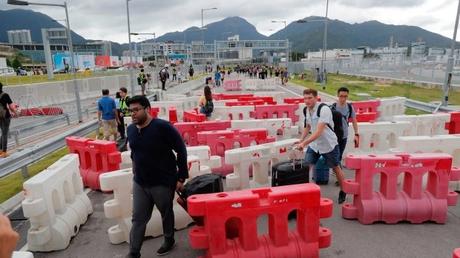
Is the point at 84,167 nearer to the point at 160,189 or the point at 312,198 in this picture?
the point at 160,189

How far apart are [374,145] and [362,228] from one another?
13.3ft

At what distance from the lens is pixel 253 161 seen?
619cm

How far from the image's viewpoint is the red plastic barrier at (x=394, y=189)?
5.12 m

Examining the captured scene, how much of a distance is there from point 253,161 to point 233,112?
6.39 meters

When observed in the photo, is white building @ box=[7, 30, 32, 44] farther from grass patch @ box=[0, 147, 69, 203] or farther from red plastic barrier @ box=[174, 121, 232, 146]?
red plastic barrier @ box=[174, 121, 232, 146]

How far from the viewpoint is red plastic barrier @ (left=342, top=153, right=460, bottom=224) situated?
16.8 ft

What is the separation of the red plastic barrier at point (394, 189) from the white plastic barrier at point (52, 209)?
3.96 meters

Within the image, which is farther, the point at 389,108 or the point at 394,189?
the point at 389,108

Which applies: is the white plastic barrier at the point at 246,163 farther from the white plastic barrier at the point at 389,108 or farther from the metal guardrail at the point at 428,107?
the metal guardrail at the point at 428,107

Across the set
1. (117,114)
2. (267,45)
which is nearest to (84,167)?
(117,114)

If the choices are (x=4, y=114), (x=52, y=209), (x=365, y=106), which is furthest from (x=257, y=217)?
(x=365, y=106)

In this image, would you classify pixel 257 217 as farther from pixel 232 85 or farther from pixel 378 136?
pixel 232 85

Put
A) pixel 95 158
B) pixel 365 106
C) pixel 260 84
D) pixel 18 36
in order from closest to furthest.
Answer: pixel 95 158 → pixel 365 106 → pixel 260 84 → pixel 18 36

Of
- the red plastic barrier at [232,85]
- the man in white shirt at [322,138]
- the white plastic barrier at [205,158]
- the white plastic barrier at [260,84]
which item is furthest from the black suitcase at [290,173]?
the white plastic barrier at [260,84]
